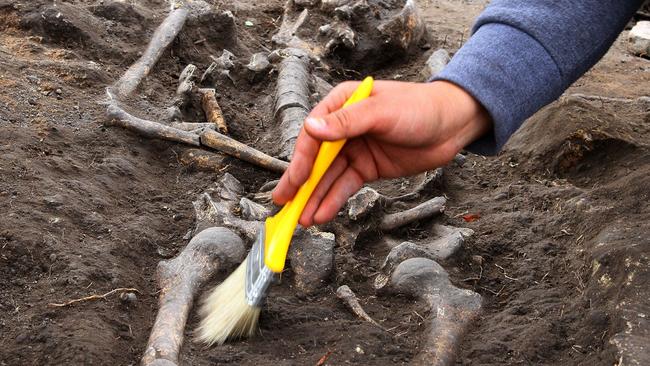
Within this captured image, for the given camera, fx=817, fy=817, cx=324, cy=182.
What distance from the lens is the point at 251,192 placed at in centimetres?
431

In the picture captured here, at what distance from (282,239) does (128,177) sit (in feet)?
5.25

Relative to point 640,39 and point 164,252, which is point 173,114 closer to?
point 164,252

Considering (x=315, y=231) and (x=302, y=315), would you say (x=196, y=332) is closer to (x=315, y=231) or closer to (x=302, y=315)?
(x=302, y=315)

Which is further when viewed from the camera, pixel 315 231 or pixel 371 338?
pixel 315 231

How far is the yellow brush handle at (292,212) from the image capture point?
2645 millimetres

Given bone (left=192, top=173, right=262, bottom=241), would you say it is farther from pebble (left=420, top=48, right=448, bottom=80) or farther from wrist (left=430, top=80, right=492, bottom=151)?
pebble (left=420, top=48, right=448, bottom=80)

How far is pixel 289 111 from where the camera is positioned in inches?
Answer: 199

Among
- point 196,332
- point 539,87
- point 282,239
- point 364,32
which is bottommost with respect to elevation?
point 364,32

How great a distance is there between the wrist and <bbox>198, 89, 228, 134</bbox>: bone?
229 centimetres

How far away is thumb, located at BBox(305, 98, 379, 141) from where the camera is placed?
238 centimetres

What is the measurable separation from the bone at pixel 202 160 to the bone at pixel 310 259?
108 centimetres

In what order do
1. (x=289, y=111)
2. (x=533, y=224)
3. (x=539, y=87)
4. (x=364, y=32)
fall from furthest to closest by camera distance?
(x=364, y=32) < (x=289, y=111) < (x=533, y=224) < (x=539, y=87)

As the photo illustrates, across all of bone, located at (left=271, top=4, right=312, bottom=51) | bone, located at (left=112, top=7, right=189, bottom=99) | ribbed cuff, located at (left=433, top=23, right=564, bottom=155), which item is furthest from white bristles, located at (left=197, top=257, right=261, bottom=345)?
bone, located at (left=271, top=4, right=312, bottom=51)

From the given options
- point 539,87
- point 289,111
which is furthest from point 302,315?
point 289,111
